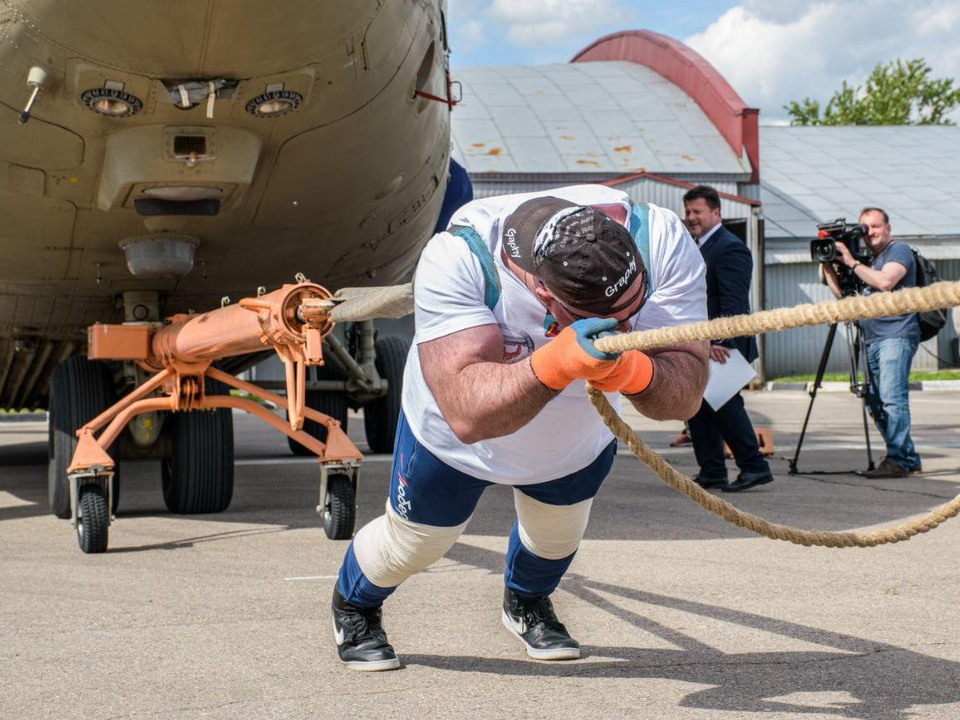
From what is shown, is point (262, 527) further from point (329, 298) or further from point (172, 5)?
point (172, 5)

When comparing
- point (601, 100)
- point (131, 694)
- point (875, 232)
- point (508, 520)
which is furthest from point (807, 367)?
point (131, 694)

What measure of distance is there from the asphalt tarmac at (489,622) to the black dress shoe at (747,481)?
0.47 meters

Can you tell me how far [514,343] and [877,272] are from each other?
5061mm

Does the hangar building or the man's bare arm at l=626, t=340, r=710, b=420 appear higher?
the hangar building

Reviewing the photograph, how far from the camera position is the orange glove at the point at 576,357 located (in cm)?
232

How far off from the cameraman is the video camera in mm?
51

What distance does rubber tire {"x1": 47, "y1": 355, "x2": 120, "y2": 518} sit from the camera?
6.41 m

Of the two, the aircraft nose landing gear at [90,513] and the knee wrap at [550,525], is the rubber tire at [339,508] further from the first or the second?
the knee wrap at [550,525]

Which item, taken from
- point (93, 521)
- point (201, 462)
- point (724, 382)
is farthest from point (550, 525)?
point (724, 382)

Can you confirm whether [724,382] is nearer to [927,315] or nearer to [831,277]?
[831,277]

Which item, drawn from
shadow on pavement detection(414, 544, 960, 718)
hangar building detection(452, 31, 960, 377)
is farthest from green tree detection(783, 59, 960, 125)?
shadow on pavement detection(414, 544, 960, 718)

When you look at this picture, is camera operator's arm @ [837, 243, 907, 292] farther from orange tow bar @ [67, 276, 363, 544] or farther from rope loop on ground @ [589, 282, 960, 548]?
rope loop on ground @ [589, 282, 960, 548]

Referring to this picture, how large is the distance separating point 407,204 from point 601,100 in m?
22.3

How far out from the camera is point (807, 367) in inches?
1041
